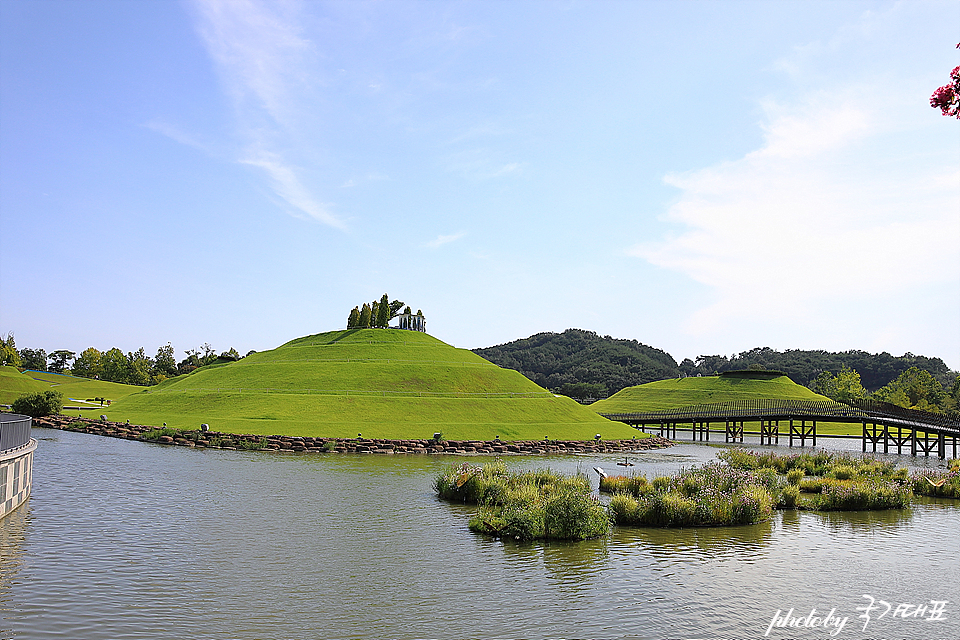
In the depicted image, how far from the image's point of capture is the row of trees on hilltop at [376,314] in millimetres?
120000

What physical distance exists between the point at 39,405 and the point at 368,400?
3347 centimetres

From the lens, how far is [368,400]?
7769 cm

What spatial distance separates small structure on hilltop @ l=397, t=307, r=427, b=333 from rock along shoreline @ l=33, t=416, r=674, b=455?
191 ft

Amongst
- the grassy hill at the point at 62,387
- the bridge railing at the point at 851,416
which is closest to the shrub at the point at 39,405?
the grassy hill at the point at 62,387

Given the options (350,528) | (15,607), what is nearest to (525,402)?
(350,528)

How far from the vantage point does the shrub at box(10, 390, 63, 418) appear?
71562 millimetres

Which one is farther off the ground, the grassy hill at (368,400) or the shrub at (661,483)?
the grassy hill at (368,400)

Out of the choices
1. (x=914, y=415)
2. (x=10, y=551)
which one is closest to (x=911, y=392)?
(x=914, y=415)

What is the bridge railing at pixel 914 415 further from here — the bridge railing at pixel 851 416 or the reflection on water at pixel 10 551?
the reflection on water at pixel 10 551

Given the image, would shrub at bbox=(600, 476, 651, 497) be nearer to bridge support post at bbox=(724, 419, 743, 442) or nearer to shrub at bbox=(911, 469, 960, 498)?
shrub at bbox=(911, 469, 960, 498)

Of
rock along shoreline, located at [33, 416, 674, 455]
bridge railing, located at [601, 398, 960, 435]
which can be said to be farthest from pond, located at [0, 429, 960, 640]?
bridge railing, located at [601, 398, 960, 435]

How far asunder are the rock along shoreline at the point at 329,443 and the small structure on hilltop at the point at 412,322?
58300mm

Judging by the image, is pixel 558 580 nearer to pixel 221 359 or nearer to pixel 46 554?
pixel 46 554

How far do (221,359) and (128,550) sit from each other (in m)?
139
